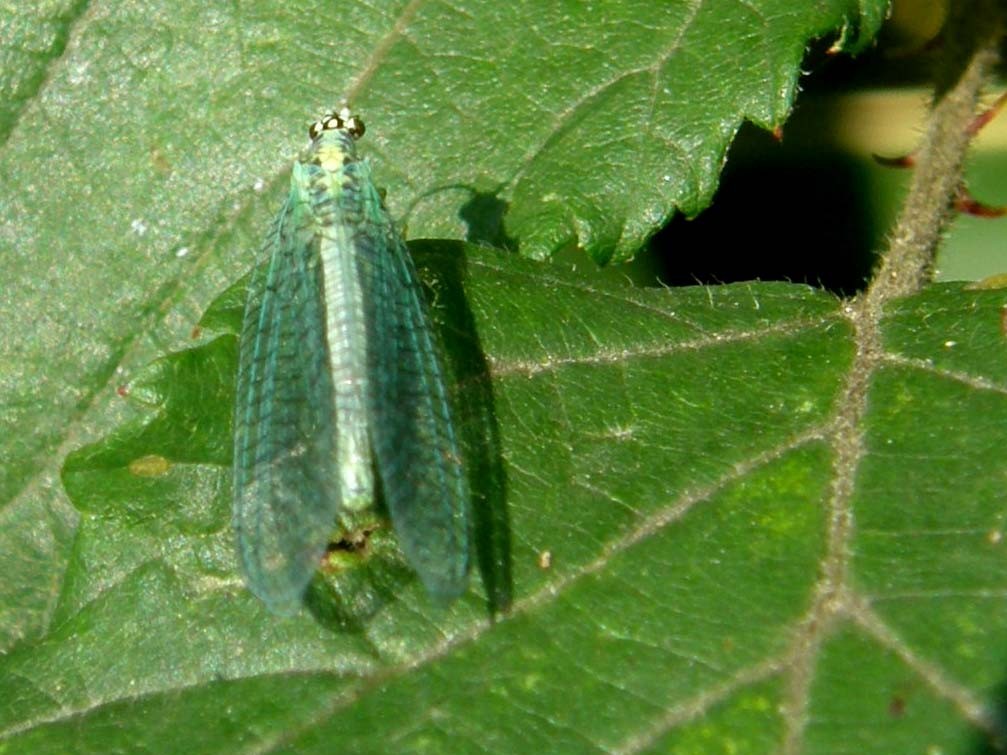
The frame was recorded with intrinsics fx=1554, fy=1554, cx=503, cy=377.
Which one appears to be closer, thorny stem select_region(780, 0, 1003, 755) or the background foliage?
the background foliage

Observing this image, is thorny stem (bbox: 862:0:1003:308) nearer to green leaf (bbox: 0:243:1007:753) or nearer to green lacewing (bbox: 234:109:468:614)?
green leaf (bbox: 0:243:1007:753)

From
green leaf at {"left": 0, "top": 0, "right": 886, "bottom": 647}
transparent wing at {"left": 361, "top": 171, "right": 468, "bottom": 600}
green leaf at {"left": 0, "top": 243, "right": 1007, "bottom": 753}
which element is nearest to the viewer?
green leaf at {"left": 0, "top": 243, "right": 1007, "bottom": 753}

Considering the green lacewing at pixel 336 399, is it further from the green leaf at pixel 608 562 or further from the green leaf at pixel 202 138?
the green leaf at pixel 202 138

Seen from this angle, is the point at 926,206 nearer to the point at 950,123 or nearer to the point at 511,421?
the point at 950,123

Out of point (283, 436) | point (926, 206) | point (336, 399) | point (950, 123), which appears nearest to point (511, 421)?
point (336, 399)

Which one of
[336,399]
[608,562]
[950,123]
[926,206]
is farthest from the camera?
[950,123]

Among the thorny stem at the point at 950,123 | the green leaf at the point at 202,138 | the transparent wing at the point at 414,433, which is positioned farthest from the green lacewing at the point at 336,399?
the thorny stem at the point at 950,123

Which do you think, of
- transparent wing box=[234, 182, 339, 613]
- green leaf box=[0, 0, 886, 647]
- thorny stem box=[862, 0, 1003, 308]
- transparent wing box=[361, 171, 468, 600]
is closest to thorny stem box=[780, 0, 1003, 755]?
thorny stem box=[862, 0, 1003, 308]

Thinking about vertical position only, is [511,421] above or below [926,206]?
below
